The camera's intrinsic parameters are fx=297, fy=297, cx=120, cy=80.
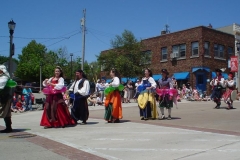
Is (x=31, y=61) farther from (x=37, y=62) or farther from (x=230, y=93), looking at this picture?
(x=230, y=93)

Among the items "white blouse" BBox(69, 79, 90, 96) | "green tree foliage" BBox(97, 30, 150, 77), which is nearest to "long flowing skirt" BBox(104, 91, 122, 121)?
"white blouse" BBox(69, 79, 90, 96)

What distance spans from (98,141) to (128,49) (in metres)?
23.0

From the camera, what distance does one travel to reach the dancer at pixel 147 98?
10.9m

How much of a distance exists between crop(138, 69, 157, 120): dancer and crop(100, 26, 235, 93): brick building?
2106 centimetres

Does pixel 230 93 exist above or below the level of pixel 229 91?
below

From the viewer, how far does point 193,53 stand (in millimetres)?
31609

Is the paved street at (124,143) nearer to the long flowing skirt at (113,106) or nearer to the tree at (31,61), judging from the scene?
the long flowing skirt at (113,106)

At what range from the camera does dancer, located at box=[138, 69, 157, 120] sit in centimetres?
1085

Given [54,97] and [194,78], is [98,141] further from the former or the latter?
[194,78]

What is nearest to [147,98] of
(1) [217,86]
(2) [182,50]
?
(1) [217,86]

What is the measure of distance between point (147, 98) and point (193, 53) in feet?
72.6

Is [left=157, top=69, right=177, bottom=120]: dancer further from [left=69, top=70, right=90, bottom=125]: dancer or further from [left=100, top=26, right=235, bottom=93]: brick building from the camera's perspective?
[left=100, top=26, right=235, bottom=93]: brick building

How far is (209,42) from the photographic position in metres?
31.6

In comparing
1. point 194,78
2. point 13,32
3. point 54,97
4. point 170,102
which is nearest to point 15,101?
point 13,32
